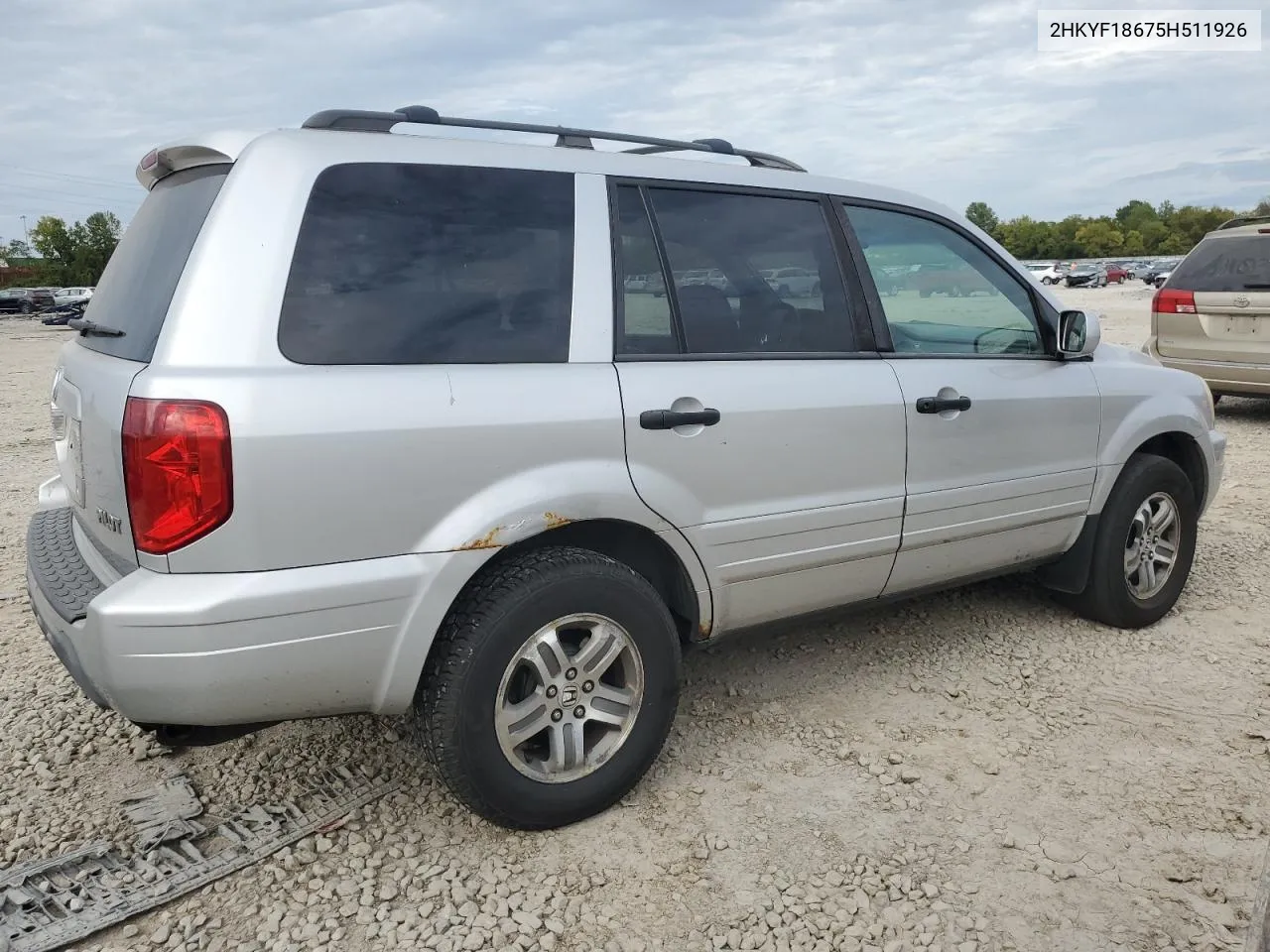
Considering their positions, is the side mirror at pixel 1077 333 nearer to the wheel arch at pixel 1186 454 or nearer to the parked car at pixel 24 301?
the wheel arch at pixel 1186 454

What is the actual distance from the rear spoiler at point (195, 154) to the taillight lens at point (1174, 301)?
27.4 feet

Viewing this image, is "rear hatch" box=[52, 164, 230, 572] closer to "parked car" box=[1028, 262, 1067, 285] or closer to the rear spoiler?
the rear spoiler

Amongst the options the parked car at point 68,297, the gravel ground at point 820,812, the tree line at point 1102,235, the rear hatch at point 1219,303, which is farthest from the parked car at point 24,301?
the tree line at point 1102,235

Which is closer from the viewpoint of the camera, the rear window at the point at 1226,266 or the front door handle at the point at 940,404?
the front door handle at the point at 940,404

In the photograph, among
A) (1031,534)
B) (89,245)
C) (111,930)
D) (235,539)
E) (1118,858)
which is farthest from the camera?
(89,245)

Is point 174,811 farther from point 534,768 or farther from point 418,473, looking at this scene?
point 418,473

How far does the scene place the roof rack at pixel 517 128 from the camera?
2.68 m

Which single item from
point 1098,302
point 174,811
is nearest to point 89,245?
point 1098,302

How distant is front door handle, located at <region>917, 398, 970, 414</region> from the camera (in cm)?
337

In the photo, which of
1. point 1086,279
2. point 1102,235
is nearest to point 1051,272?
point 1086,279

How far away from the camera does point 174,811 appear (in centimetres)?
291

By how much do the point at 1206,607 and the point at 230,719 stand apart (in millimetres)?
4143

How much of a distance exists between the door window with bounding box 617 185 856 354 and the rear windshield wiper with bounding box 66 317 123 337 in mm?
1347

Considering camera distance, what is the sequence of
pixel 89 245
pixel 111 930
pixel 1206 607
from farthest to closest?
pixel 89 245
pixel 1206 607
pixel 111 930
